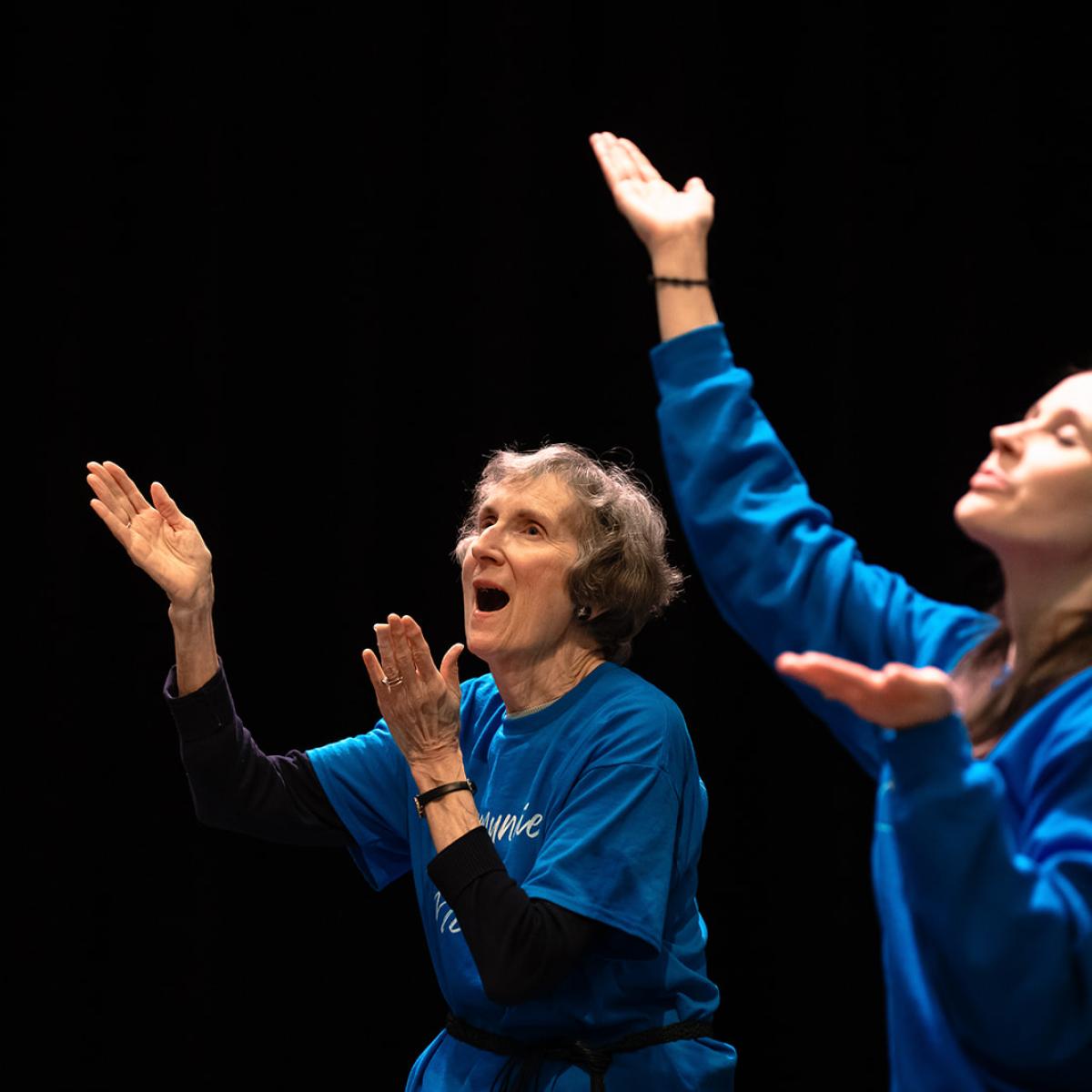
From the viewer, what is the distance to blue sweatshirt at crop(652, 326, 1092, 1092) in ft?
2.94

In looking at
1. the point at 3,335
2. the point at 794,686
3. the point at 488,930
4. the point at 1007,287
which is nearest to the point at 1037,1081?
the point at 794,686

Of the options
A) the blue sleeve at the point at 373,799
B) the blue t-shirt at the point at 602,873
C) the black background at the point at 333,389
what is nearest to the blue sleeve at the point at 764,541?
the blue t-shirt at the point at 602,873

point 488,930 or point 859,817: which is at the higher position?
point 488,930

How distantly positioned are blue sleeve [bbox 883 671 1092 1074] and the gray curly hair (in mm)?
919

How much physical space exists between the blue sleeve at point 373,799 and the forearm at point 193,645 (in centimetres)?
19

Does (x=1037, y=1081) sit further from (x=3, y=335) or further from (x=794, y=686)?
(x=3, y=335)

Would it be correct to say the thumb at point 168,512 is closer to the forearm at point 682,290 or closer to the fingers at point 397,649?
the fingers at point 397,649

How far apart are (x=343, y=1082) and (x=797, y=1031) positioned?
79 cm

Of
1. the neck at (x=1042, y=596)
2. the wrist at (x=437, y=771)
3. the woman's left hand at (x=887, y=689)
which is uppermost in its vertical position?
the woman's left hand at (x=887, y=689)

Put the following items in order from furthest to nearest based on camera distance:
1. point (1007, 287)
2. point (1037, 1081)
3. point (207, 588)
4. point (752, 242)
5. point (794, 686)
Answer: point (752, 242)
point (1007, 287)
point (207, 588)
point (794, 686)
point (1037, 1081)

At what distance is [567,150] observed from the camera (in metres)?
2.53

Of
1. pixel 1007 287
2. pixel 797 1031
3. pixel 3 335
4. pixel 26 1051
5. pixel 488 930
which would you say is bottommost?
pixel 797 1031

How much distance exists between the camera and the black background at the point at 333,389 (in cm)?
245

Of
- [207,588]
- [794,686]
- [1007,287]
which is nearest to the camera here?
[794,686]
